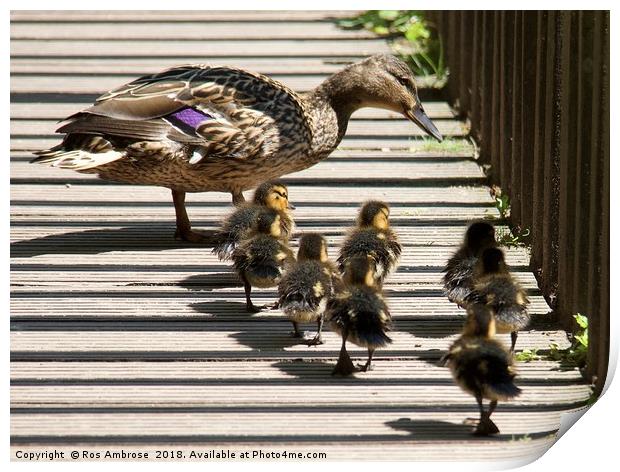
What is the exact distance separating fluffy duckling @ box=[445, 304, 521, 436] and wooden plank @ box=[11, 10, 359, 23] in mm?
7149

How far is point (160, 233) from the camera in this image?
24.9 ft

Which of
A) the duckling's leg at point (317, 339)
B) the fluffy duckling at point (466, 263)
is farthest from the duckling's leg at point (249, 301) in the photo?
the fluffy duckling at point (466, 263)

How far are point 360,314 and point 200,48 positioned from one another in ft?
19.5

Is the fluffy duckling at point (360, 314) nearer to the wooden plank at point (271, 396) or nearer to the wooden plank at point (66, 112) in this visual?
the wooden plank at point (271, 396)

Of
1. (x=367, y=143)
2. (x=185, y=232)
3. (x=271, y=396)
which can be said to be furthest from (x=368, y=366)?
(x=367, y=143)

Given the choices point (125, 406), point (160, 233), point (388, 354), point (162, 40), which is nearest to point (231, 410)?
point (125, 406)

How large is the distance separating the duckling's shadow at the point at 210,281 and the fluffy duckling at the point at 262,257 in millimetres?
419

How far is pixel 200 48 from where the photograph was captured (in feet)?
35.9

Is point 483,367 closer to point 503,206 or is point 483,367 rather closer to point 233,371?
point 233,371

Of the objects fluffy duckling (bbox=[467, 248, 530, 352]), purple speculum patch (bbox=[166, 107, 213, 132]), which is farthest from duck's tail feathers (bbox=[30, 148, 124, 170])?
fluffy duckling (bbox=[467, 248, 530, 352])

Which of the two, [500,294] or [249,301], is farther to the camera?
[249,301]

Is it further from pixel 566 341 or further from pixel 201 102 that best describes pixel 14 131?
pixel 566 341

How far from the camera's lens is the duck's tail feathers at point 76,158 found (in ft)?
23.5

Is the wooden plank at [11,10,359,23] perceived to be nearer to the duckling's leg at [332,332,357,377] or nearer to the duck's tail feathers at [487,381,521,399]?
the duckling's leg at [332,332,357,377]
